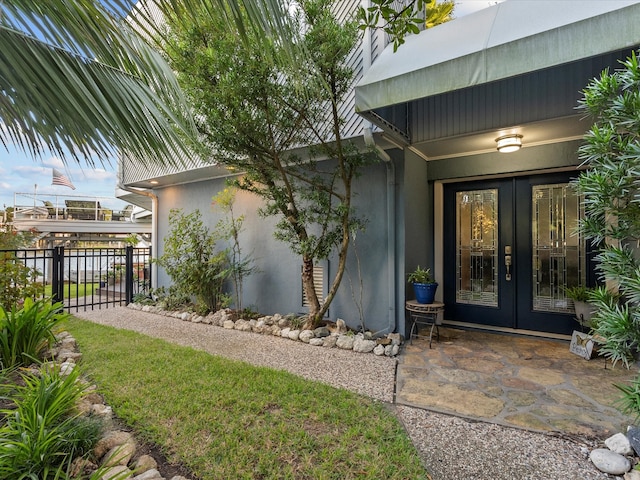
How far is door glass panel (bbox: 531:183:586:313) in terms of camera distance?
4871 millimetres

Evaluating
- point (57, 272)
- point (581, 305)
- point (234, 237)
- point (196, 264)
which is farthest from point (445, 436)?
point (57, 272)

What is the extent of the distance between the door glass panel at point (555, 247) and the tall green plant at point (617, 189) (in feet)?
9.94

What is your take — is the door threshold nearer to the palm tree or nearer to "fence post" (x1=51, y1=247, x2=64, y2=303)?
the palm tree

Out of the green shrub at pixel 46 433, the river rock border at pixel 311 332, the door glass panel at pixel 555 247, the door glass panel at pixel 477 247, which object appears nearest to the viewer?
the green shrub at pixel 46 433

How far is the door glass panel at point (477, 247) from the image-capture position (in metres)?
5.48

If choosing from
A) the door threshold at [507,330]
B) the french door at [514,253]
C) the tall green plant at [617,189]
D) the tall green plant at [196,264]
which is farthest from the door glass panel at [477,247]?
the tall green plant at [196,264]

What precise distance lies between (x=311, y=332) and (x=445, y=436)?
269 cm

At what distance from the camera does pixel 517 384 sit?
3391 millimetres

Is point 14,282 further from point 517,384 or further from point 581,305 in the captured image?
point 581,305

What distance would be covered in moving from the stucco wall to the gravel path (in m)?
1.07

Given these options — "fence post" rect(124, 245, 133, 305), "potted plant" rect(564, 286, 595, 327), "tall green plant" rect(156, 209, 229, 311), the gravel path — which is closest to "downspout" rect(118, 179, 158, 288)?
"fence post" rect(124, 245, 133, 305)

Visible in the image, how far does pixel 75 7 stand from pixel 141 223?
1745cm

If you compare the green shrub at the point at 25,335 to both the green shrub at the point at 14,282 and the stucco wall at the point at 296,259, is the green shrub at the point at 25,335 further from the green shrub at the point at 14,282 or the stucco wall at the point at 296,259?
the stucco wall at the point at 296,259

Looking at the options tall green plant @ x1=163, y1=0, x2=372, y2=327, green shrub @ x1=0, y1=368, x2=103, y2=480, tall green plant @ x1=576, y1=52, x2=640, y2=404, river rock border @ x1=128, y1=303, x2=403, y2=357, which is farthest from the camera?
river rock border @ x1=128, y1=303, x2=403, y2=357
